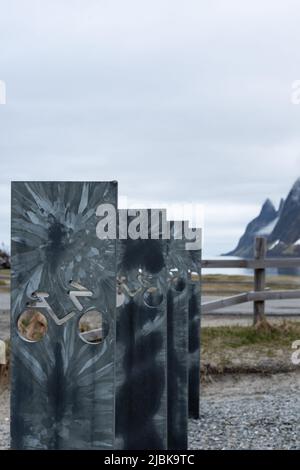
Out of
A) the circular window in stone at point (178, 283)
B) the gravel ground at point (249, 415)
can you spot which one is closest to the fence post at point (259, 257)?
the gravel ground at point (249, 415)

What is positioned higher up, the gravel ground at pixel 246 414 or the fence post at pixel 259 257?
the fence post at pixel 259 257

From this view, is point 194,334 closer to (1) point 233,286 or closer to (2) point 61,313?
(2) point 61,313

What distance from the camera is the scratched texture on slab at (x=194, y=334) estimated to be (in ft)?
21.2

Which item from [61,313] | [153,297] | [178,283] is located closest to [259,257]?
[178,283]

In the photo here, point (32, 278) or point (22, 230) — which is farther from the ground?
point (22, 230)

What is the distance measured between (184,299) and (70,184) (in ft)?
8.91

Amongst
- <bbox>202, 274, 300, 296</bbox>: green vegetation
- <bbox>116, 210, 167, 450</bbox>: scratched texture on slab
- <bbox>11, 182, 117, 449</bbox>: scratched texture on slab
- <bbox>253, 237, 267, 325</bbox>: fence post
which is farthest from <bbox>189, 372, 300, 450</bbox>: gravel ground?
<bbox>202, 274, 300, 296</bbox>: green vegetation

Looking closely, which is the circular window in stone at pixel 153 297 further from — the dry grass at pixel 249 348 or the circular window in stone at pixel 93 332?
the dry grass at pixel 249 348

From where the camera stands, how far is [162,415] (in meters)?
4.66

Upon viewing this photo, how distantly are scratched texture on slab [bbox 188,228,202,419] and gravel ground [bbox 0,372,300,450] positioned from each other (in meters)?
0.18

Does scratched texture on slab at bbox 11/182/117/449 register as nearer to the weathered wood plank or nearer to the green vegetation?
the weathered wood plank
